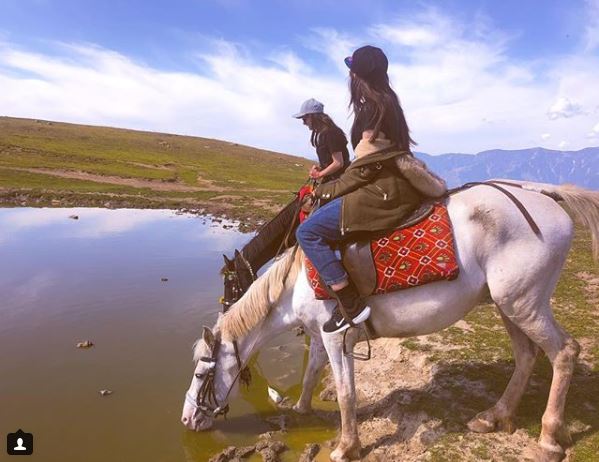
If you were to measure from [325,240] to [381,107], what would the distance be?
4.29ft

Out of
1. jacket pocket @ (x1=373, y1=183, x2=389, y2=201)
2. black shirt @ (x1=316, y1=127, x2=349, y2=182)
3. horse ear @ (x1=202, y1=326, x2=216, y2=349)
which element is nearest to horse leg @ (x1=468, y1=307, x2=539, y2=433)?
jacket pocket @ (x1=373, y1=183, x2=389, y2=201)

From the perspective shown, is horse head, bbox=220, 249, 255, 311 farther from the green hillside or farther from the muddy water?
the green hillside

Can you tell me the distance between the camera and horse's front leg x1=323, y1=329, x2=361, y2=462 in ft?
14.0

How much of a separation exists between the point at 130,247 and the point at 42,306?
612 cm

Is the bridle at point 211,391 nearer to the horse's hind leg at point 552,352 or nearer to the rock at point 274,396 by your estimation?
the rock at point 274,396

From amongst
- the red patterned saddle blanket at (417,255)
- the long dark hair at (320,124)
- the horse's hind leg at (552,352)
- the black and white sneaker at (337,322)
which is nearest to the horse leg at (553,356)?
the horse's hind leg at (552,352)

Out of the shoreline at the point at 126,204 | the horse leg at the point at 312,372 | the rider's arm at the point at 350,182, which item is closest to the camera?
the rider's arm at the point at 350,182

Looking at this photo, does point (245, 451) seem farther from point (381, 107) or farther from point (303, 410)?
point (381, 107)

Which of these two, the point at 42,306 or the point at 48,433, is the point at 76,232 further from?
the point at 48,433

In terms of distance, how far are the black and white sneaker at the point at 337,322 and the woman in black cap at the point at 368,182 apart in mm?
12

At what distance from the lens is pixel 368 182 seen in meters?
4.01

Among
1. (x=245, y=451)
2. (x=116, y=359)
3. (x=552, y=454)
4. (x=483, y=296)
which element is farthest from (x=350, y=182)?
(x=116, y=359)

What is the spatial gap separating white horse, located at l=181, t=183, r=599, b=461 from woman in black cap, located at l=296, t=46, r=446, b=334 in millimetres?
420

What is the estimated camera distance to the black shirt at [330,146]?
6340 millimetres
